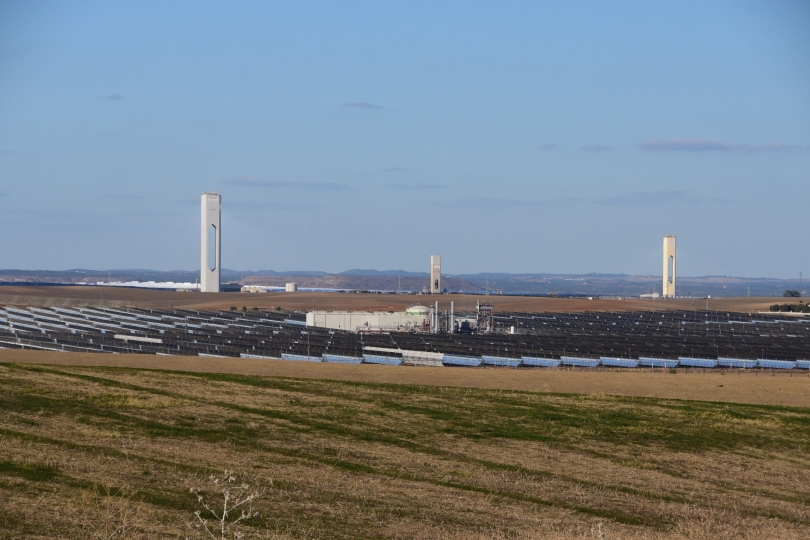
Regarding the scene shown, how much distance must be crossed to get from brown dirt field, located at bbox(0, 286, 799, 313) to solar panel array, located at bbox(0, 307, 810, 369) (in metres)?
31.0

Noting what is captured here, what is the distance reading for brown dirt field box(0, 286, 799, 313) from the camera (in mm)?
132875

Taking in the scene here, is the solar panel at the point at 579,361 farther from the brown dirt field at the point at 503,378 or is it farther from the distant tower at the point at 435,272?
the distant tower at the point at 435,272

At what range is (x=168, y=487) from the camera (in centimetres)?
1488

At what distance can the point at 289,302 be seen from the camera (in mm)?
143250

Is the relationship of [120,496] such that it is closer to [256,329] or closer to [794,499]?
[794,499]

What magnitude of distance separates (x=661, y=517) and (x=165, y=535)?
28.7 ft

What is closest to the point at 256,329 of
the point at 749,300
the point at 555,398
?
the point at 555,398

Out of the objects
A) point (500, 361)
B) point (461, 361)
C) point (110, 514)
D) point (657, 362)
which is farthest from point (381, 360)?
point (110, 514)

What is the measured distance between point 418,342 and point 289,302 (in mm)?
79161

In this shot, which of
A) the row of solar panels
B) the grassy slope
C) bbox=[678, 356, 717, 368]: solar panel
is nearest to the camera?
the grassy slope

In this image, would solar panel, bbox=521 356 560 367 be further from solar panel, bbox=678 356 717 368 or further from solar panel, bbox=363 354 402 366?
solar panel, bbox=678 356 717 368

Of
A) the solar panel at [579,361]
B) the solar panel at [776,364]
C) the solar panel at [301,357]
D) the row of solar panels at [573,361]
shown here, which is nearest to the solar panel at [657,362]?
the row of solar panels at [573,361]

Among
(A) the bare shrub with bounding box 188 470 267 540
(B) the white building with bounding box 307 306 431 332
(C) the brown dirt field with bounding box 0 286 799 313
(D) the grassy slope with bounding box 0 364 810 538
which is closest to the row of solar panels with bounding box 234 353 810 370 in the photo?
(D) the grassy slope with bounding box 0 364 810 538

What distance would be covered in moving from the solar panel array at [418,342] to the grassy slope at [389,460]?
2674cm
